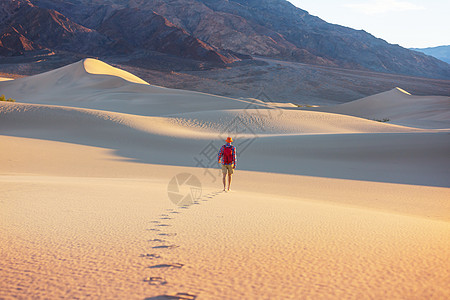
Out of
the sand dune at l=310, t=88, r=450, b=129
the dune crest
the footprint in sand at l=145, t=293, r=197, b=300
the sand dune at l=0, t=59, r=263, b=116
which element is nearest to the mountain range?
the dune crest

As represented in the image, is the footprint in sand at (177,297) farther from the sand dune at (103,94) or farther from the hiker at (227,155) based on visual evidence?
the sand dune at (103,94)

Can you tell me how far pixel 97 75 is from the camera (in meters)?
45.4

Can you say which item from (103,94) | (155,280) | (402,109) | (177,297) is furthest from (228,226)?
(402,109)

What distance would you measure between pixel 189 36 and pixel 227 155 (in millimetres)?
90761

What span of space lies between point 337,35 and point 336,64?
90.8ft

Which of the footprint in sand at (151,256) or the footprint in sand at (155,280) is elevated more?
the footprint in sand at (151,256)

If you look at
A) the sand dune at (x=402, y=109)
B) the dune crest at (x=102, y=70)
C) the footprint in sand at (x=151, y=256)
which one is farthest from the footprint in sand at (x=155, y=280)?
the dune crest at (x=102, y=70)

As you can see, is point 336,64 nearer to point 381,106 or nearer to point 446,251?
point 381,106

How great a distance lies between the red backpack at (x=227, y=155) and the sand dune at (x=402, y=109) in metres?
29.7

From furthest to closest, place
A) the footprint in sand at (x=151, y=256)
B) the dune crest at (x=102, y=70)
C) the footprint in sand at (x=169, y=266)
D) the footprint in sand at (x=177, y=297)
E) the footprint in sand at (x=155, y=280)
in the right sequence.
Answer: the dune crest at (x=102, y=70) → the footprint in sand at (x=151, y=256) → the footprint in sand at (x=169, y=266) → the footprint in sand at (x=155, y=280) → the footprint in sand at (x=177, y=297)

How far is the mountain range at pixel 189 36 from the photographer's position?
293 ft

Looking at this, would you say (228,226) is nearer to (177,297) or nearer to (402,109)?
(177,297)

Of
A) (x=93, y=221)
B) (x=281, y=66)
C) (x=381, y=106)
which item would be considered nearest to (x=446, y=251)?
(x=93, y=221)

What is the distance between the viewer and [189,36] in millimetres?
94750
